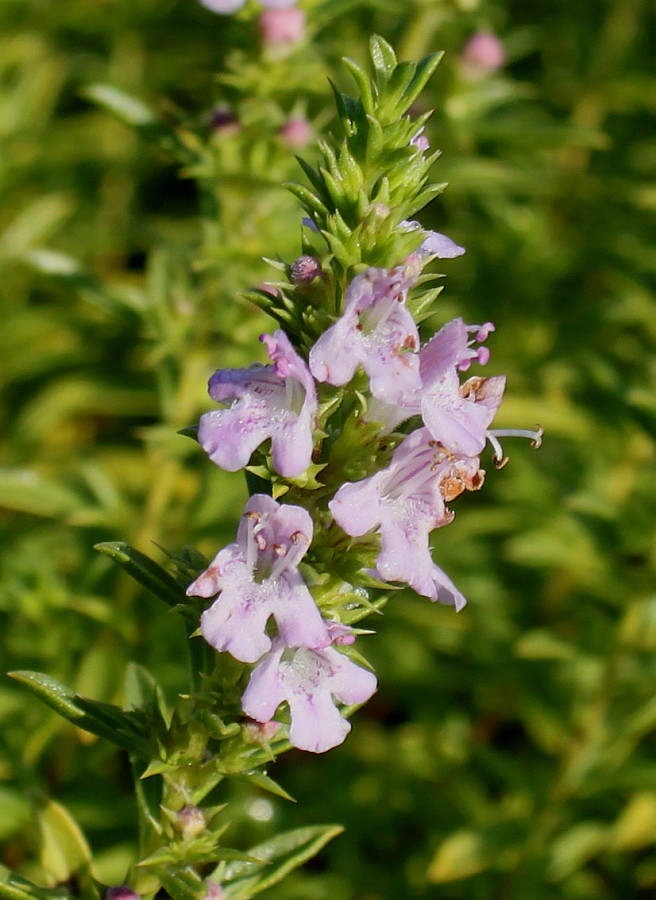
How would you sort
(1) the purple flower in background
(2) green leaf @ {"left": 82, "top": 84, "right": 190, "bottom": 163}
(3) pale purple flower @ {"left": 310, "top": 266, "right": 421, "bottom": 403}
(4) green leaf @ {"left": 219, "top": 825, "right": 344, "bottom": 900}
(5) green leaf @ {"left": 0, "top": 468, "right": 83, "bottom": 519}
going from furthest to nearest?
(5) green leaf @ {"left": 0, "top": 468, "right": 83, "bottom": 519}
(2) green leaf @ {"left": 82, "top": 84, "right": 190, "bottom": 163}
(1) the purple flower in background
(4) green leaf @ {"left": 219, "top": 825, "right": 344, "bottom": 900}
(3) pale purple flower @ {"left": 310, "top": 266, "right": 421, "bottom": 403}

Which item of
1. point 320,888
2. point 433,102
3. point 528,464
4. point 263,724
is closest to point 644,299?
point 528,464

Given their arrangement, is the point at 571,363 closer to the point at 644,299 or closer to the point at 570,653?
the point at 644,299

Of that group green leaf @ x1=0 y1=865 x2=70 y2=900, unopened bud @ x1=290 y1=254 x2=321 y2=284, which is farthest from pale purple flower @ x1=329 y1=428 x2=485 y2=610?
green leaf @ x1=0 y1=865 x2=70 y2=900

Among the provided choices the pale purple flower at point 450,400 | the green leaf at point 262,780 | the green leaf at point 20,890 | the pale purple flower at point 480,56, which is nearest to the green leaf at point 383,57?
the pale purple flower at point 450,400

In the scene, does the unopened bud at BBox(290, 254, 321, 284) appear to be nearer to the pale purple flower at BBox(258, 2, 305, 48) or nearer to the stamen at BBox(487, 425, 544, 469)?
the stamen at BBox(487, 425, 544, 469)

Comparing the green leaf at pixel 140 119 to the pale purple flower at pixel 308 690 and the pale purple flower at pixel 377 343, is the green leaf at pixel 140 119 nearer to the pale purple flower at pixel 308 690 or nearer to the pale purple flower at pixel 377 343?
the pale purple flower at pixel 377 343

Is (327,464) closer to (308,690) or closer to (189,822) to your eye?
(308,690)

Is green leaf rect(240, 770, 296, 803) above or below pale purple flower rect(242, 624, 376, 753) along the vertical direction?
below
